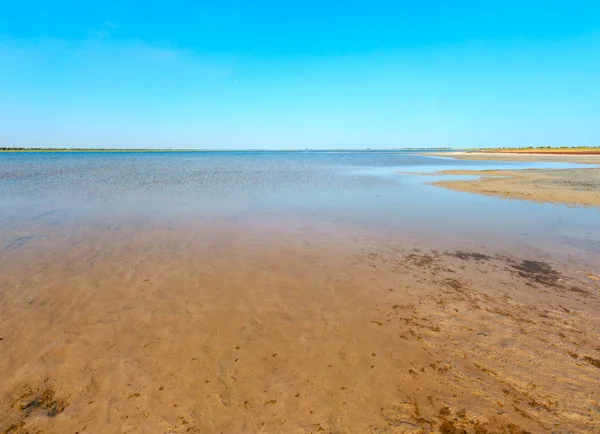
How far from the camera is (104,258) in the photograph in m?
8.24

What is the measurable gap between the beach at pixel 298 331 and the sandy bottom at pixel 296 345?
A: 3 centimetres

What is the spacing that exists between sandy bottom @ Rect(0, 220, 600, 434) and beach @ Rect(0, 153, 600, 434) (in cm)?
3

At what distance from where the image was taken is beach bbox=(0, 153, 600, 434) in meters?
3.51

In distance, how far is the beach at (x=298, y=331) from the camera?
3506 millimetres

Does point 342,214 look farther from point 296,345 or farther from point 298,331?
point 296,345

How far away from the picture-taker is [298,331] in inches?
200

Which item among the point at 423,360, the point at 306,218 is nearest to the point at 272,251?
the point at 306,218

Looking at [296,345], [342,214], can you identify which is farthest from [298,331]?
[342,214]

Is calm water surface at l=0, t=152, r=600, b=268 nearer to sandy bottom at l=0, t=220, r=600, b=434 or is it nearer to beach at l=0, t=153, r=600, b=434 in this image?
beach at l=0, t=153, r=600, b=434

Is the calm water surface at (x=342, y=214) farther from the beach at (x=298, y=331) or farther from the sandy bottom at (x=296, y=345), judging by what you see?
the sandy bottom at (x=296, y=345)

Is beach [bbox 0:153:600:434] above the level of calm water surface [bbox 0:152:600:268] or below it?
below

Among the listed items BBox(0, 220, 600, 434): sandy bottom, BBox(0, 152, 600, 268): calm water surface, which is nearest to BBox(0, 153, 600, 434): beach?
BBox(0, 220, 600, 434): sandy bottom

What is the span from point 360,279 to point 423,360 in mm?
2850

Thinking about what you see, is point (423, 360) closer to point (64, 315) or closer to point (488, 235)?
point (64, 315)
